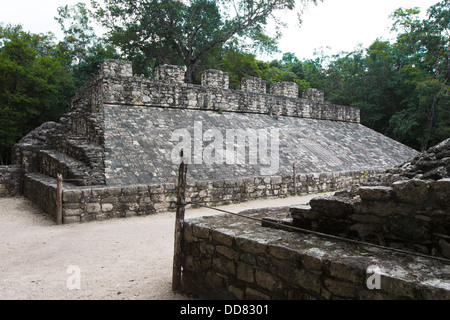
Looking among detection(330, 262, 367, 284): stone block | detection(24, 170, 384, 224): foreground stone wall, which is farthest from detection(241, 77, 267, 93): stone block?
detection(330, 262, 367, 284): stone block

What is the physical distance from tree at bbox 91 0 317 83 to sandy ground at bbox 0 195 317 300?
15.0m

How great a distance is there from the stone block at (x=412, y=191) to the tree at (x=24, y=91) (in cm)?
2035

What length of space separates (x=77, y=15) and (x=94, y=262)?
34358mm

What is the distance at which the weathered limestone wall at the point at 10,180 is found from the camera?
37.1 ft

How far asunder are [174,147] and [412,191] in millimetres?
8105

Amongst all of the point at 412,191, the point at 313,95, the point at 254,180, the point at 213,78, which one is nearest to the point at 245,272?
the point at 412,191

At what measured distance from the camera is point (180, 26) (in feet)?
64.8

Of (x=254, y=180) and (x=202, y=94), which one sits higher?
(x=202, y=94)

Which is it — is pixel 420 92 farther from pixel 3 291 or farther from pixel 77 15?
pixel 77 15

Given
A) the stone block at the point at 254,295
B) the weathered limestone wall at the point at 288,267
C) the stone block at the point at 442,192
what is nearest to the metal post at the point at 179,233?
the weathered limestone wall at the point at 288,267

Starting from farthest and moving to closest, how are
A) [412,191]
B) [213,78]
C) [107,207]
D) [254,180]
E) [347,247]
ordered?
[213,78] → [254,180] → [107,207] → [347,247] → [412,191]

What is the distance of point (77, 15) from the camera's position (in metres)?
32.4

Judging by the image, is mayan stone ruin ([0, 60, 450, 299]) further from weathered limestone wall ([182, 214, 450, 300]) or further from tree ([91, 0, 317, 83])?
tree ([91, 0, 317, 83])

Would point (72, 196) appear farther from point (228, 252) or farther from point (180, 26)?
point (180, 26)
